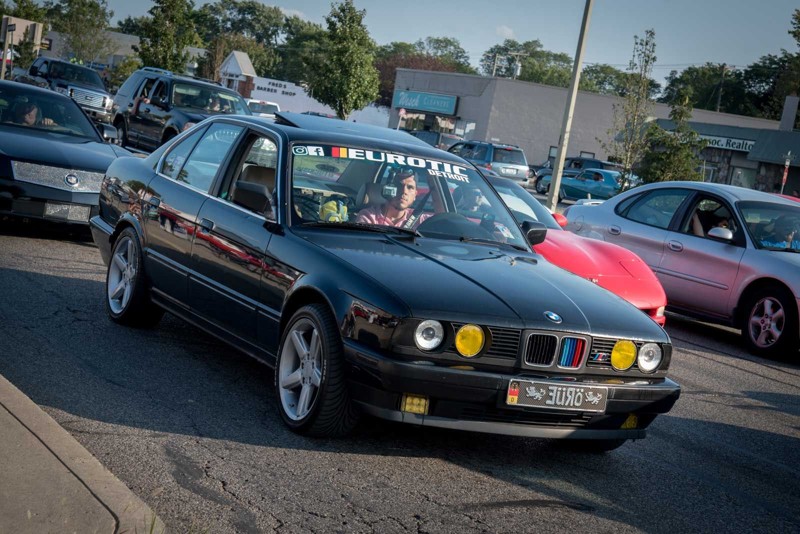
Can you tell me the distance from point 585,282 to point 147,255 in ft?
9.95

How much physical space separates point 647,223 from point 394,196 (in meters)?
6.39

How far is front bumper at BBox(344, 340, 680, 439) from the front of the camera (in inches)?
191

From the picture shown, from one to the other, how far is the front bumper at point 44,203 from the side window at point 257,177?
4.45 metres

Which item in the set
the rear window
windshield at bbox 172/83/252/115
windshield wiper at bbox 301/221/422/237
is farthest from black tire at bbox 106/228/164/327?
the rear window

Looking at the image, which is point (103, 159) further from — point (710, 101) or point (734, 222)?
point (710, 101)

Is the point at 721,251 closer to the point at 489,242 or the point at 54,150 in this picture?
the point at 489,242

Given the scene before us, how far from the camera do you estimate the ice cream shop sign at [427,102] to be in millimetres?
68188

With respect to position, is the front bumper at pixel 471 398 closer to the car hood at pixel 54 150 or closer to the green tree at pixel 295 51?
the car hood at pixel 54 150

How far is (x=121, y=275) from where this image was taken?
7.73m

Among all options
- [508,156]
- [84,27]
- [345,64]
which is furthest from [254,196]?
[84,27]

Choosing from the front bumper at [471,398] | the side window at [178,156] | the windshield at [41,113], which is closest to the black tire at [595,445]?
the front bumper at [471,398]

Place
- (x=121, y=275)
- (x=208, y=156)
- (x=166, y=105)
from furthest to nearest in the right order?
(x=166, y=105), (x=121, y=275), (x=208, y=156)

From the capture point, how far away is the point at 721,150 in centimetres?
4969

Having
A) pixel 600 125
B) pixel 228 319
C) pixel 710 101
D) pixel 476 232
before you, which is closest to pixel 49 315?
pixel 228 319
